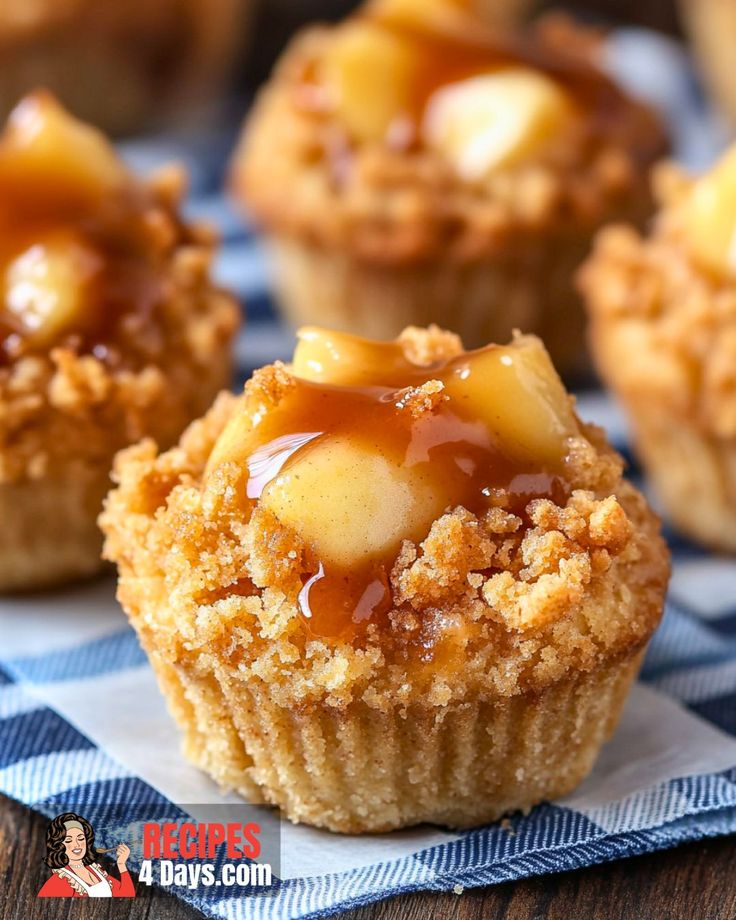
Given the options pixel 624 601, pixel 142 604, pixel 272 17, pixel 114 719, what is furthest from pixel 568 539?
pixel 272 17

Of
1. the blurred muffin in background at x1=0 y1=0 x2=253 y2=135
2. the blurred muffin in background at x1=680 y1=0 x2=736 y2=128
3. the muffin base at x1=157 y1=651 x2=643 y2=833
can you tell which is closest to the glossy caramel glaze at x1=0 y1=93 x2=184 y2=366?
the muffin base at x1=157 y1=651 x2=643 y2=833

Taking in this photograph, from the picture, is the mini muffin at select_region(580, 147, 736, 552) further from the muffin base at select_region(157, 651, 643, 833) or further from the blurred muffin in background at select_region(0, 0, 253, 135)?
the blurred muffin in background at select_region(0, 0, 253, 135)

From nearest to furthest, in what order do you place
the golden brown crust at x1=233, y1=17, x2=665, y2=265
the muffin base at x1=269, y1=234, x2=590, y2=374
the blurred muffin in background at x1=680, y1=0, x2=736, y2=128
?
the golden brown crust at x1=233, y1=17, x2=665, y2=265 < the muffin base at x1=269, y1=234, x2=590, y2=374 < the blurred muffin in background at x1=680, y1=0, x2=736, y2=128

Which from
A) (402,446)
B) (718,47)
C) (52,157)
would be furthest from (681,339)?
(718,47)

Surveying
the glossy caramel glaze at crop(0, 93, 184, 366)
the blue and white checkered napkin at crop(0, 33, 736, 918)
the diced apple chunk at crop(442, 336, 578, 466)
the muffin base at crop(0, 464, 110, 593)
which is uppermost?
the glossy caramel glaze at crop(0, 93, 184, 366)

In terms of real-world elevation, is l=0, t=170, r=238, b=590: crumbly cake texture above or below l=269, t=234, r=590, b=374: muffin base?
below

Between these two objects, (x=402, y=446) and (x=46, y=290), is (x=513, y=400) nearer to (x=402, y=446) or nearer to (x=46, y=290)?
(x=402, y=446)
